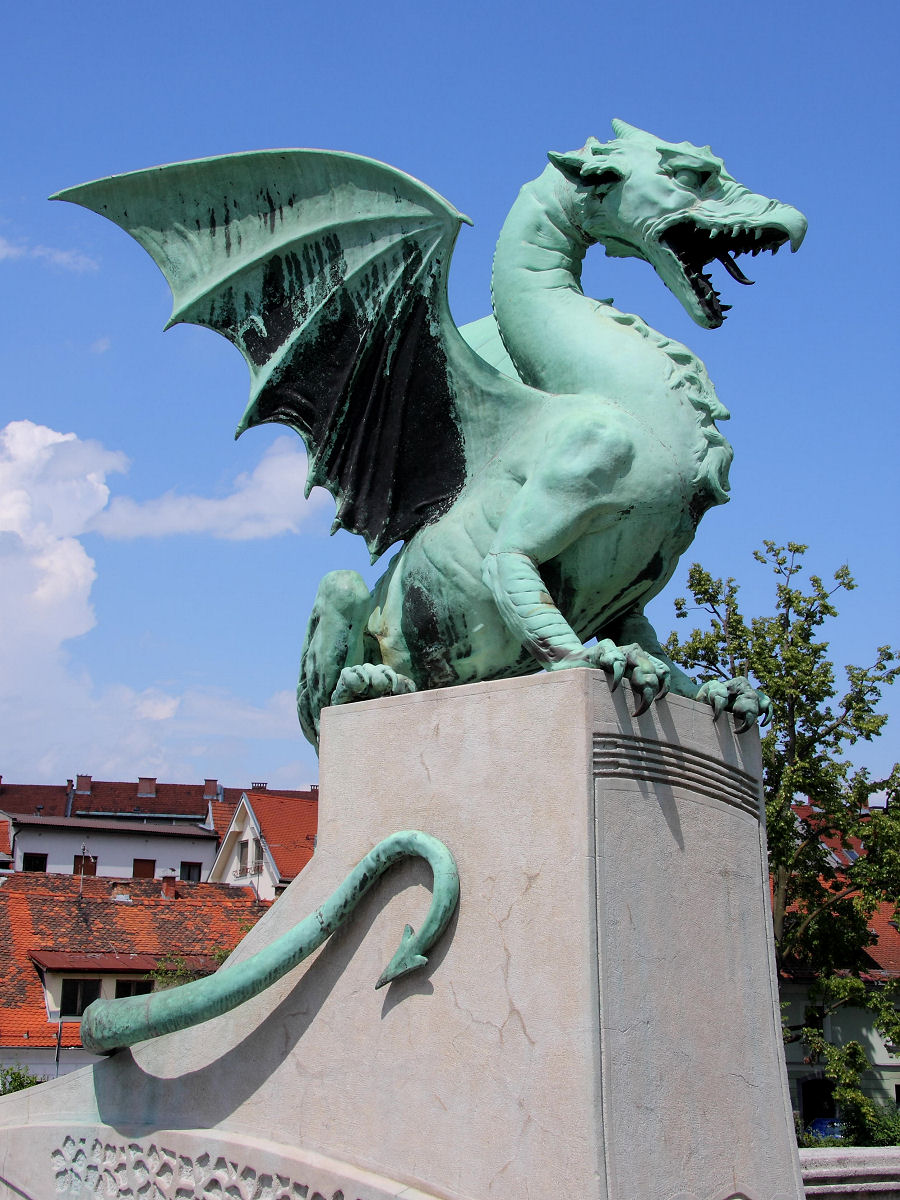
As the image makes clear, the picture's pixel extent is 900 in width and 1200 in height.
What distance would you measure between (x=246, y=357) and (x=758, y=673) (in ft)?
52.2

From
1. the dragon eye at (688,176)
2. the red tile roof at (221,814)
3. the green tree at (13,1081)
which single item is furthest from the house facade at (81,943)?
the dragon eye at (688,176)

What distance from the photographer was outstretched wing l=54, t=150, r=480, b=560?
16.2ft

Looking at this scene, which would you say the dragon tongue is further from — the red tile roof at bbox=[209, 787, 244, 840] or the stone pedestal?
the red tile roof at bbox=[209, 787, 244, 840]

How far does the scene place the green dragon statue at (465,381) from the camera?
4484mm

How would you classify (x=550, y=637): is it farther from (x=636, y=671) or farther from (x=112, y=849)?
(x=112, y=849)

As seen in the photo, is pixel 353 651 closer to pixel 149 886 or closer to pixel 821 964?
pixel 821 964

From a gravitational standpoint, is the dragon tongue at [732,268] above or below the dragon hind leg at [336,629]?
above

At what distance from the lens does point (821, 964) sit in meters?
20.9

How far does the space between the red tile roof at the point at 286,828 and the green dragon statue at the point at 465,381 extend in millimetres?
27084

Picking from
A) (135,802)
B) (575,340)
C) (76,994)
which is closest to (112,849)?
(135,802)

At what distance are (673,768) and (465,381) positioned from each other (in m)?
1.86

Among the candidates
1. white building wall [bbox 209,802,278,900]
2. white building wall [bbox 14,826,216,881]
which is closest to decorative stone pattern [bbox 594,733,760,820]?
white building wall [bbox 209,802,278,900]

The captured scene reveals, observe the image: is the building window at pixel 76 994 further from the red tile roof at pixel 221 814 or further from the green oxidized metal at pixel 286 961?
the green oxidized metal at pixel 286 961

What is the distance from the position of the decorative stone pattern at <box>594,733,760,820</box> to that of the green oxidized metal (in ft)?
2.08
